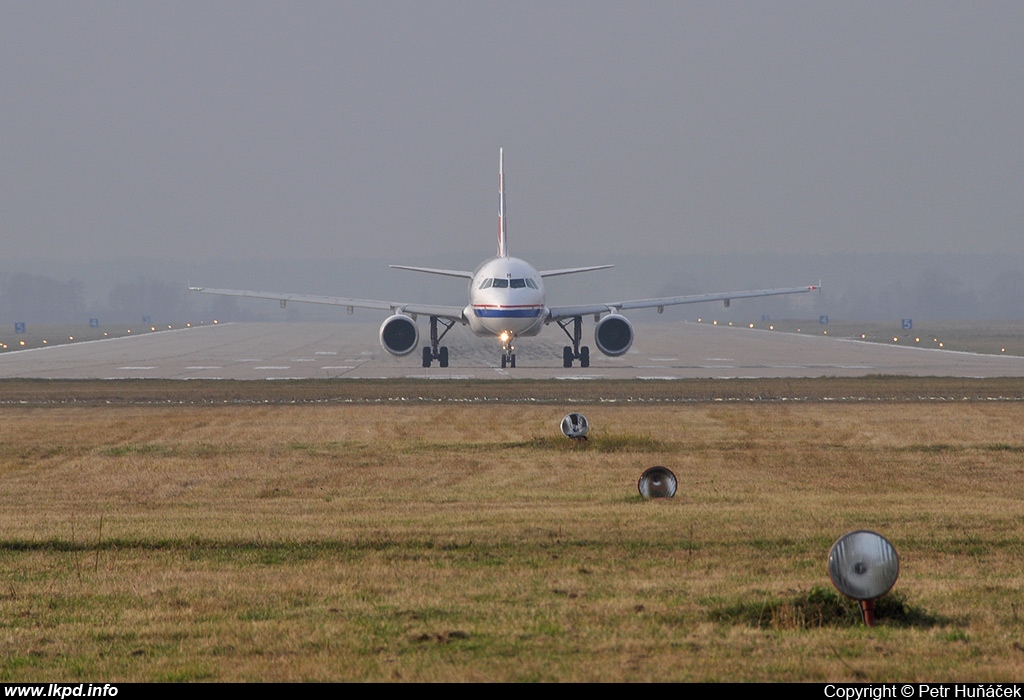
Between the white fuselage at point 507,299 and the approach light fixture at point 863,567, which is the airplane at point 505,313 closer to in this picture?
the white fuselage at point 507,299

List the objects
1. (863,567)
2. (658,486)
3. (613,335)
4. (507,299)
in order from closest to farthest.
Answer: (863,567)
(658,486)
(507,299)
(613,335)

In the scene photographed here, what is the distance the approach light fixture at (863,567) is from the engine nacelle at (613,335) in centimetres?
4466

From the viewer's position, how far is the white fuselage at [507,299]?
5050cm

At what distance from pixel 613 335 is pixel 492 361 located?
301 inches

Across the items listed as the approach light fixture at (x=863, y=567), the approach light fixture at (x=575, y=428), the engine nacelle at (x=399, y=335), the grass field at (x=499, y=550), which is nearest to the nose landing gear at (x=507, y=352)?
the engine nacelle at (x=399, y=335)

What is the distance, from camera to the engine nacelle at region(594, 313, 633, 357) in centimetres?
5491

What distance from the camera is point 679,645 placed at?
9695 mm

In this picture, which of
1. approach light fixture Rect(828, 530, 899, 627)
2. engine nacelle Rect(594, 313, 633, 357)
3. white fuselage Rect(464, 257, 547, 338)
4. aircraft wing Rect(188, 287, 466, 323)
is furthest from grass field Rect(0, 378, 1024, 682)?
aircraft wing Rect(188, 287, 466, 323)

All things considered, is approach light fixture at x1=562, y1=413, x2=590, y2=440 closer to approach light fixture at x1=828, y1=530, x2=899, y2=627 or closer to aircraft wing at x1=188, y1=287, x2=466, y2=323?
approach light fixture at x1=828, y1=530, x2=899, y2=627

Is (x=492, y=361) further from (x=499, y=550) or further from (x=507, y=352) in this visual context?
(x=499, y=550)

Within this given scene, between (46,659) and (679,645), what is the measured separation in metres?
4.71

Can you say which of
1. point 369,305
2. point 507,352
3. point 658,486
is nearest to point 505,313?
point 507,352

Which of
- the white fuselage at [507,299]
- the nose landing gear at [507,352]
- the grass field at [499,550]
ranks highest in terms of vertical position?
the white fuselage at [507,299]

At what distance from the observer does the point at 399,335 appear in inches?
2116
